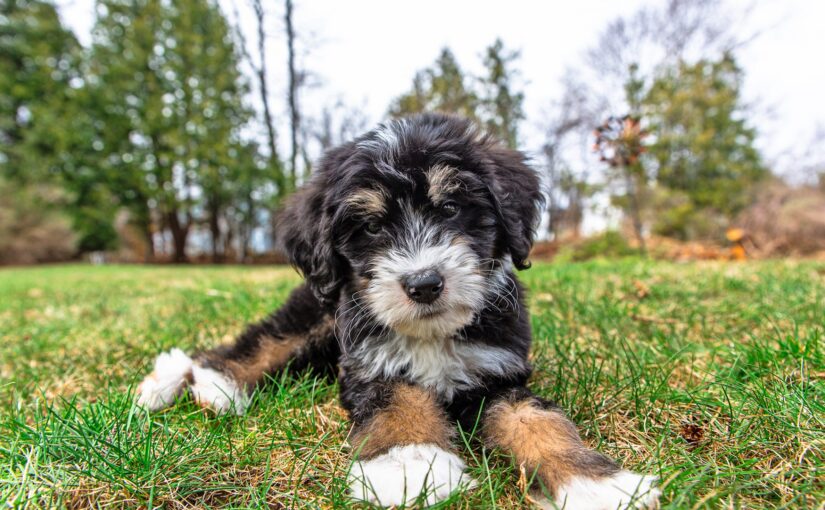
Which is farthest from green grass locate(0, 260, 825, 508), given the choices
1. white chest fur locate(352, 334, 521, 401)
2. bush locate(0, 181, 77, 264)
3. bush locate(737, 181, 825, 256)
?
bush locate(0, 181, 77, 264)

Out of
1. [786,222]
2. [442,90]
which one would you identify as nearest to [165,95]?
[442,90]

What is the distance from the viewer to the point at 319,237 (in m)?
2.39

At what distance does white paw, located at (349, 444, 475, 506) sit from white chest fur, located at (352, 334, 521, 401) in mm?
467

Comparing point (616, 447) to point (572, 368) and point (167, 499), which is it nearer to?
point (572, 368)

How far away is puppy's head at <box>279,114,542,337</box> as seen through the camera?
2016 millimetres

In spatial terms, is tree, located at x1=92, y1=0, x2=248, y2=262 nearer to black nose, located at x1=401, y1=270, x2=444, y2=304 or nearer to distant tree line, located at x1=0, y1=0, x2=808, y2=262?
Result: distant tree line, located at x1=0, y1=0, x2=808, y2=262

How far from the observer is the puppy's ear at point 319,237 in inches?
93.6

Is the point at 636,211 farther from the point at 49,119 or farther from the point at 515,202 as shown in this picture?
the point at 49,119

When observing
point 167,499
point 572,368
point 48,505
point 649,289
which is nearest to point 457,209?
point 572,368

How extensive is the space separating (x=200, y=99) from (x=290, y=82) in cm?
828

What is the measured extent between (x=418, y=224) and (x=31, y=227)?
32323mm

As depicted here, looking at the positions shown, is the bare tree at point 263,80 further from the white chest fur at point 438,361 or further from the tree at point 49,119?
the white chest fur at point 438,361

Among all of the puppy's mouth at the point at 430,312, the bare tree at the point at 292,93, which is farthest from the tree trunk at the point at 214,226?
the puppy's mouth at the point at 430,312

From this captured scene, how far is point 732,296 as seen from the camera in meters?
4.39
